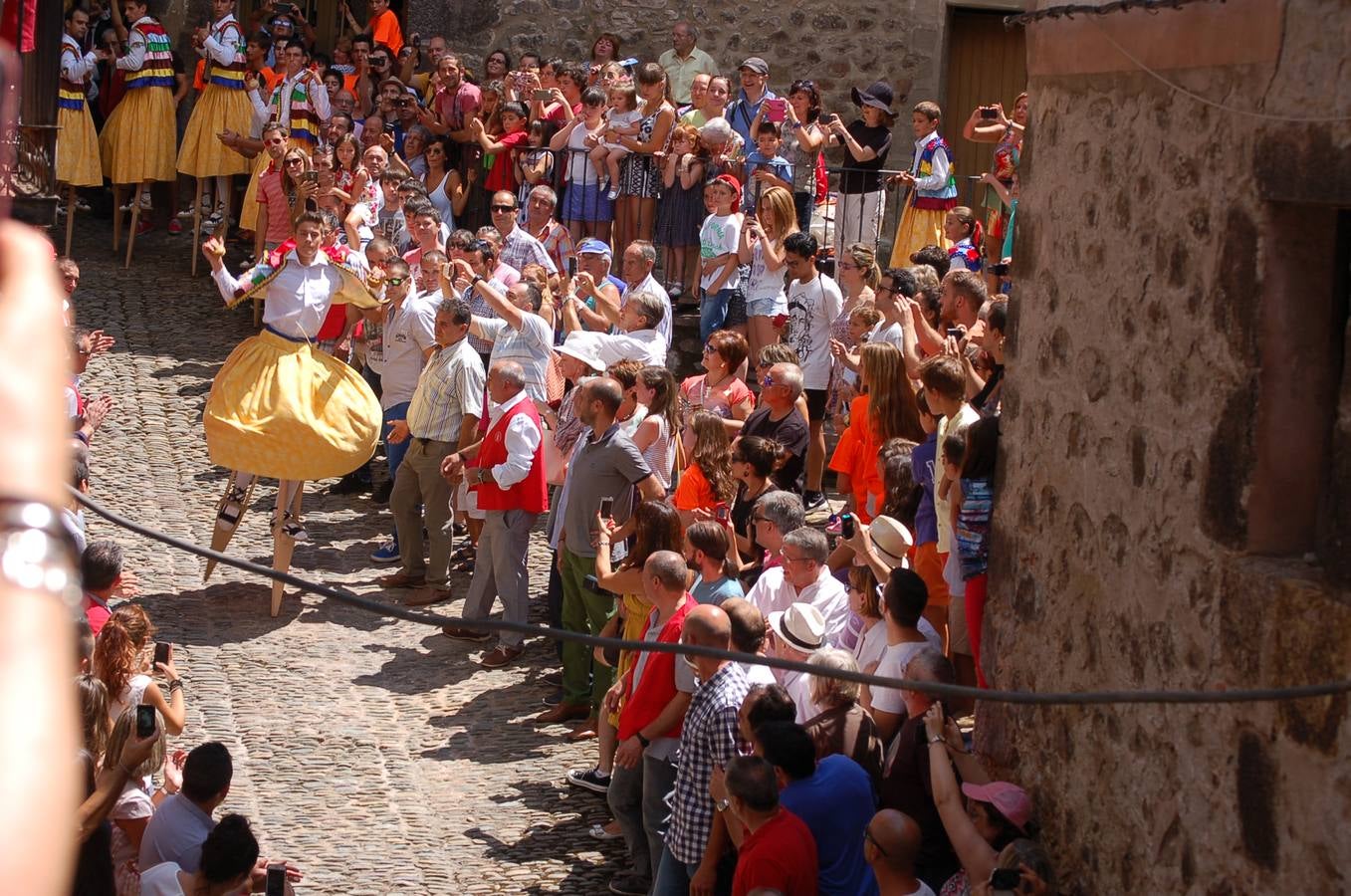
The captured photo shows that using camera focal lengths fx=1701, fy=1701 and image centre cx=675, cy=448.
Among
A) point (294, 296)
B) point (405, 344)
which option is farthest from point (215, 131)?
point (294, 296)

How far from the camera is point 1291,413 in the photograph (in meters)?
4.10

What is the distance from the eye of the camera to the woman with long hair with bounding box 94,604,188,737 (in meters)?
6.35

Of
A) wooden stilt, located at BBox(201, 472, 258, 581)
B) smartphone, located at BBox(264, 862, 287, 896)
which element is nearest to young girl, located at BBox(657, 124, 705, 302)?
wooden stilt, located at BBox(201, 472, 258, 581)

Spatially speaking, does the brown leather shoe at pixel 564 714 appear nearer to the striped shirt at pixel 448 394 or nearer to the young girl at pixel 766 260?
the striped shirt at pixel 448 394

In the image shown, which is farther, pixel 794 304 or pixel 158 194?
pixel 158 194

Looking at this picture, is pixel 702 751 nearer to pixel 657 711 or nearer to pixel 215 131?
pixel 657 711

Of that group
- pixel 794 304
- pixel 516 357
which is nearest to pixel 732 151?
pixel 794 304

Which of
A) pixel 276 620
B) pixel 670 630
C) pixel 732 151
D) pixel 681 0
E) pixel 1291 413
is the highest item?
pixel 681 0

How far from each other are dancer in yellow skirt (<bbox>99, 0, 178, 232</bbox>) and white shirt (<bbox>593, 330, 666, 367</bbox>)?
309 inches

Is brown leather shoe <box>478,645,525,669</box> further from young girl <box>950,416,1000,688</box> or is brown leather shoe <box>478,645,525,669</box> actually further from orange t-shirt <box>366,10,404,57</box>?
orange t-shirt <box>366,10,404,57</box>

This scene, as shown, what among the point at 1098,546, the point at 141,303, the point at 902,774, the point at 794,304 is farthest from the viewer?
the point at 141,303

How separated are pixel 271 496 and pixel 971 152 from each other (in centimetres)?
872

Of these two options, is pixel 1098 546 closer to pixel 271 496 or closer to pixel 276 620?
pixel 276 620

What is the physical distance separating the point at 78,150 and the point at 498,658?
8.57 metres
